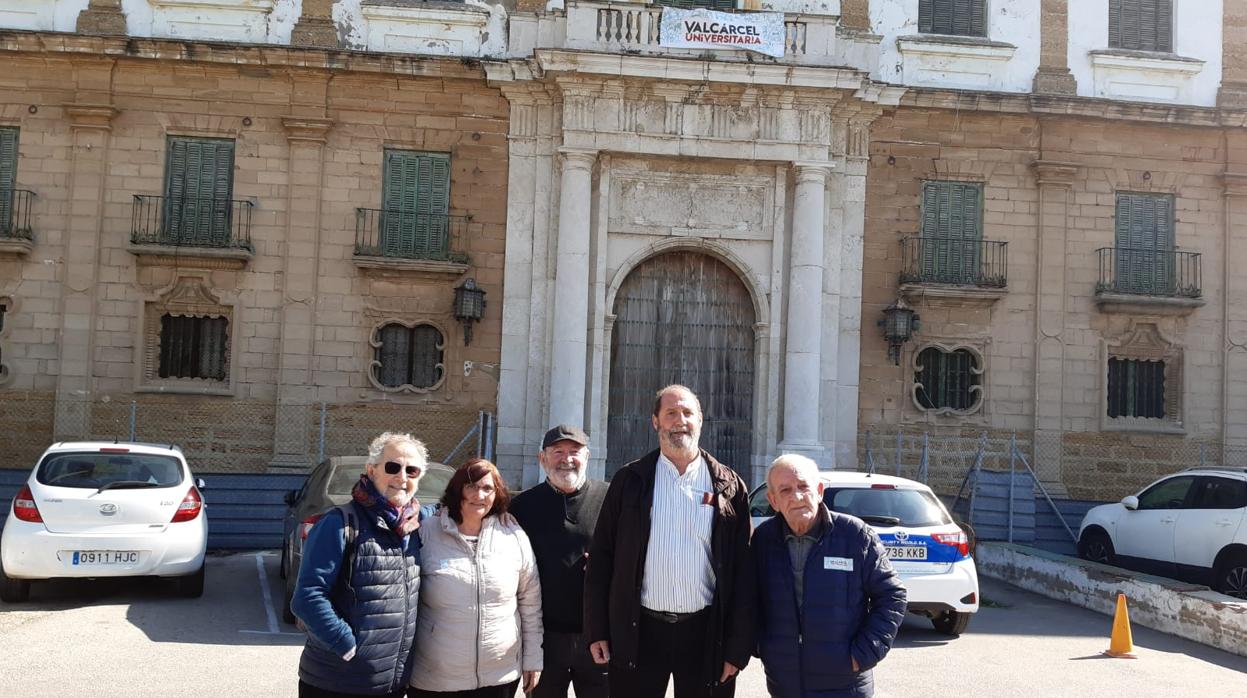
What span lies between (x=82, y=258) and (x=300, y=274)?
3.27 m

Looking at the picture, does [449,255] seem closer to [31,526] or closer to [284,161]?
[284,161]

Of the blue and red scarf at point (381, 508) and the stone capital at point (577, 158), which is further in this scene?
the stone capital at point (577, 158)

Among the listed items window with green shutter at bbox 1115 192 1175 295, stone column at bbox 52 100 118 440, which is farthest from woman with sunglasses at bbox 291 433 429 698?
window with green shutter at bbox 1115 192 1175 295

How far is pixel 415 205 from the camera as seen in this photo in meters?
17.6

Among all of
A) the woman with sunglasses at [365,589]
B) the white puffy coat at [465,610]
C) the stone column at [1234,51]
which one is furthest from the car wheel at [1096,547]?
the woman with sunglasses at [365,589]

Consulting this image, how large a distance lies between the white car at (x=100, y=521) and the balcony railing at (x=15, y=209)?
7796 mm

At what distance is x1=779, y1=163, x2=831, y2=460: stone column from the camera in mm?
16469

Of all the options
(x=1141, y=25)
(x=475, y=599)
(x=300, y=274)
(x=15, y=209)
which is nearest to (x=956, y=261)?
(x=1141, y=25)

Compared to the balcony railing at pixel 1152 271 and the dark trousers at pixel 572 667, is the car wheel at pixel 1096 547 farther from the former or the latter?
the dark trousers at pixel 572 667

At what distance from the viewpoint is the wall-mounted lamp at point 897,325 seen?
56.8 feet

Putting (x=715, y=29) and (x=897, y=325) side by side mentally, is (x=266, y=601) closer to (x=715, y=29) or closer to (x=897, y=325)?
(x=715, y=29)

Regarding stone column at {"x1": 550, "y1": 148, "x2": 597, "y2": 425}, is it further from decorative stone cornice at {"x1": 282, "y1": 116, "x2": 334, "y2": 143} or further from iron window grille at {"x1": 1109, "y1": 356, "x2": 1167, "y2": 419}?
iron window grille at {"x1": 1109, "y1": 356, "x2": 1167, "y2": 419}

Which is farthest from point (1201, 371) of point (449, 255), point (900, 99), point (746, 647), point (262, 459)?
point (746, 647)

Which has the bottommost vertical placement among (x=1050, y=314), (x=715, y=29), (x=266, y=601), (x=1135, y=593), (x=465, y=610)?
(x=266, y=601)
